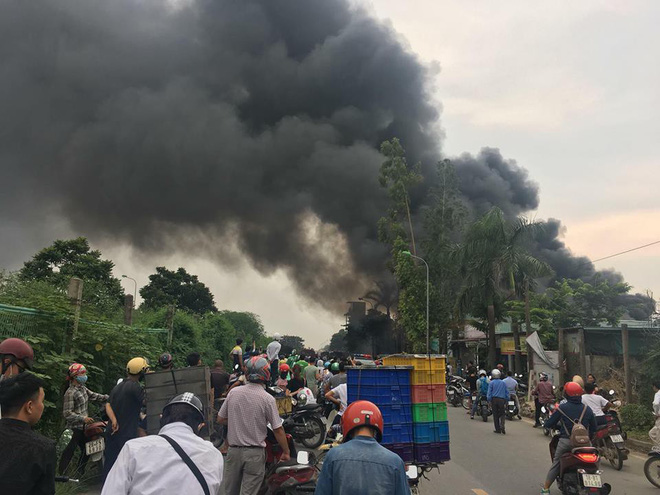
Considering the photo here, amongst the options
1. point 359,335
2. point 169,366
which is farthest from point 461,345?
point 169,366

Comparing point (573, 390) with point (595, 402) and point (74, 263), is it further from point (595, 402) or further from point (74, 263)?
point (74, 263)

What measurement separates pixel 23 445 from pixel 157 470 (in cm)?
67

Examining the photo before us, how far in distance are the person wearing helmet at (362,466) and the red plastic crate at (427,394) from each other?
11.5 ft

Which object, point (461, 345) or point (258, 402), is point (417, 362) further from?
point (461, 345)

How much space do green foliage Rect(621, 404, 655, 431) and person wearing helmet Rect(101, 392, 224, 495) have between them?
12.7 m

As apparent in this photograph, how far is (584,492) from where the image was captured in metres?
6.39

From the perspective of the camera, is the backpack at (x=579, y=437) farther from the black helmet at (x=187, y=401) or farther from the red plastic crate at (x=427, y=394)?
the black helmet at (x=187, y=401)

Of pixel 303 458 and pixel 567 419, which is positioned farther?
pixel 567 419

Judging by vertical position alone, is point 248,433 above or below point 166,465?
below

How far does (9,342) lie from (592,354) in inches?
734

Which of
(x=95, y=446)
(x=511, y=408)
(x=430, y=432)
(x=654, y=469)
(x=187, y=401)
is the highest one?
(x=187, y=401)

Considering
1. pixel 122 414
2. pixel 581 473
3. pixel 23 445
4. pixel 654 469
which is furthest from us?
pixel 654 469

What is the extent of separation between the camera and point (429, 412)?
6234 mm

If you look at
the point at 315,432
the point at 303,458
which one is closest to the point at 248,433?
the point at 303,458
